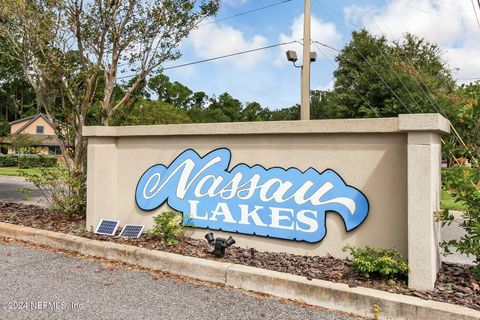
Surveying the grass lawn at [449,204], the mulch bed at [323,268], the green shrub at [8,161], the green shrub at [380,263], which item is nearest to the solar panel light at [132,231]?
the mulch bed at [323,268]

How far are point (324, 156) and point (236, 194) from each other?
4.31ft

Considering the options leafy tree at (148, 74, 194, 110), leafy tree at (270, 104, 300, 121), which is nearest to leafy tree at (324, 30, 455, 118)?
leafy tree at (148, 74, 194, 110)

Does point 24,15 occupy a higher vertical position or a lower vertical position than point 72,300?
higher

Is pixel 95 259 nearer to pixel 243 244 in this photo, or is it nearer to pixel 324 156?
pixel 243 244

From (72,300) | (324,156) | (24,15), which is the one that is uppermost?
(24,15)

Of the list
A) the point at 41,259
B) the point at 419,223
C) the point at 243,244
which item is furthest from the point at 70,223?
the point at 419,223

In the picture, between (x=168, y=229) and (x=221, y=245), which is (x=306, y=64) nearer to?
(x=168, y=229)

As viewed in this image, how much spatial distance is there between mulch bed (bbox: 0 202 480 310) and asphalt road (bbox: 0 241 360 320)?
0.53m

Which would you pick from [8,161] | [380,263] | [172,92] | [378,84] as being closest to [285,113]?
[172,92]

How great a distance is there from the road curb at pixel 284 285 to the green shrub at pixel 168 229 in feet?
1.30

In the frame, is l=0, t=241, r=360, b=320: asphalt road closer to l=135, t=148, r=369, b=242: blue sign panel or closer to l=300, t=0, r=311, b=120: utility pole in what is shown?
l=135, t=148, r=369, b=242: blue sign panel

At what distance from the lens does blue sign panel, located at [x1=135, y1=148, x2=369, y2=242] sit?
190 inches

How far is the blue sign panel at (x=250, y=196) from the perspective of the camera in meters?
4.84

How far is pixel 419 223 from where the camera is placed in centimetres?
401
